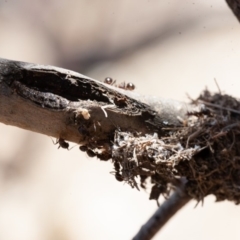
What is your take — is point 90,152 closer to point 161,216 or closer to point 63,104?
point 63,104

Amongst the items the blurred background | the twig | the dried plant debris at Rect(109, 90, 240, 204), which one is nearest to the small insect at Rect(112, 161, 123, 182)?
the dried plant debris at Rect(109, 90, 240, 204)

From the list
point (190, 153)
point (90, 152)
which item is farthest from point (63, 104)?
point (190, 153)

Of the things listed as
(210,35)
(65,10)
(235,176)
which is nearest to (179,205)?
(235,176)

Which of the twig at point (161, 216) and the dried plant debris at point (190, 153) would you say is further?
the twig at point (161, 216)

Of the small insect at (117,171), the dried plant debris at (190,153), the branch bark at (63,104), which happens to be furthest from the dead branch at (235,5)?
the small insect at (117,171)

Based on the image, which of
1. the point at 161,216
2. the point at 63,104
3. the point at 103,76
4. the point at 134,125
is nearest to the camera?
the point at 63,104

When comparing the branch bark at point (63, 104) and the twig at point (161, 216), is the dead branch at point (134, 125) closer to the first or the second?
the branch bark at point (63, 104)

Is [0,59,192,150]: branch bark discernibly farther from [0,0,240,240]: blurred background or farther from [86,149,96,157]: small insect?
[0,0,240,240]: blurred background

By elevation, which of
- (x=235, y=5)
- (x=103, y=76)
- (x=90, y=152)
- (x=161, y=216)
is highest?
(x=103, y=76)
